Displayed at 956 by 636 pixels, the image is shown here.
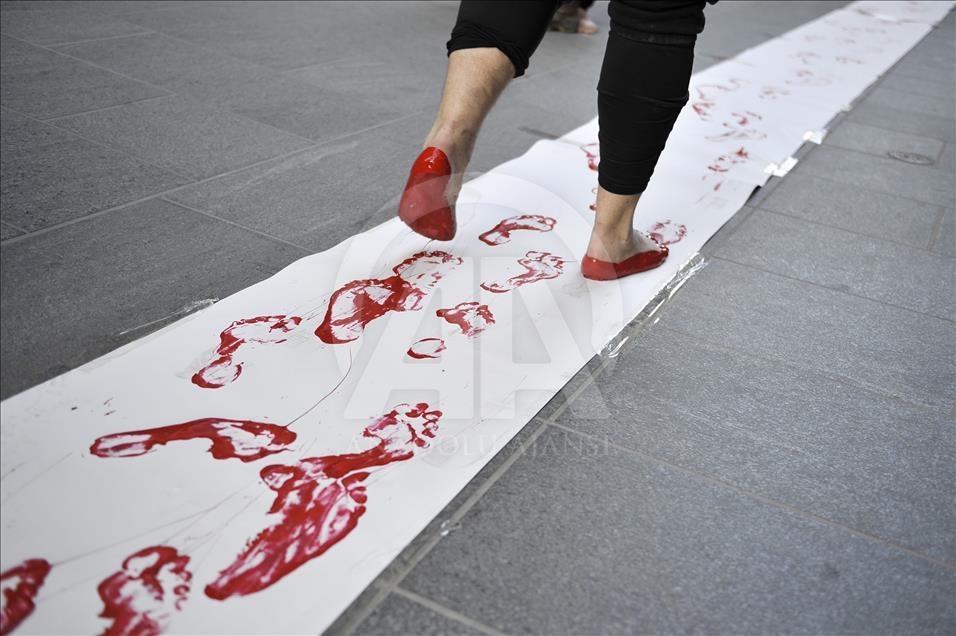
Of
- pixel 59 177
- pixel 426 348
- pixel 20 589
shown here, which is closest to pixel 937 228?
pixel 426 348

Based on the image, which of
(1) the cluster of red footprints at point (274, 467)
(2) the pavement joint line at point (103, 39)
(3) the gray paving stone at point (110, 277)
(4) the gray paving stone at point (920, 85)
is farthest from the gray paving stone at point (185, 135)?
(4) the gray paving stone at point (920, 85)

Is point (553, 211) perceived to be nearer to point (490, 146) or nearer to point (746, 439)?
point (490, 146)

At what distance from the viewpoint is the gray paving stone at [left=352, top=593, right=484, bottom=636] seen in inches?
32.9

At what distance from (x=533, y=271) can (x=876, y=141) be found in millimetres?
1637

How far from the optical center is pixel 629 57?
1.36 metres

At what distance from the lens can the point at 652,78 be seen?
135 centimetres

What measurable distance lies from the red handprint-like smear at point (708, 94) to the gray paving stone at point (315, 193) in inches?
44.6

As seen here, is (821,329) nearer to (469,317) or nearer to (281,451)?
(469,317)

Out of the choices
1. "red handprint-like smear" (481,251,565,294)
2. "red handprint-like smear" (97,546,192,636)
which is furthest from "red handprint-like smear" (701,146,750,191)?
"red handprint-like smear" (97,546,192,636)

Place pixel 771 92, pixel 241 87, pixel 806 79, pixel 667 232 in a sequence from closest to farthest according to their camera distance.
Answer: pixel 667 232 → pixel 241 87 → pixel 771 92 → pixel 806 79

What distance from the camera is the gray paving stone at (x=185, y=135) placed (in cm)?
184

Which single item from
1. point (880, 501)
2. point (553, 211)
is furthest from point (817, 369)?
point (553, 211)

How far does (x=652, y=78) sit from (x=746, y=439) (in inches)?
22.0

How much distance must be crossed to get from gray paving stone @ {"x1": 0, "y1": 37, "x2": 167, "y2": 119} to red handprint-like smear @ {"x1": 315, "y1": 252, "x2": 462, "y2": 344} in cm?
96
